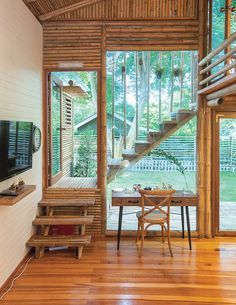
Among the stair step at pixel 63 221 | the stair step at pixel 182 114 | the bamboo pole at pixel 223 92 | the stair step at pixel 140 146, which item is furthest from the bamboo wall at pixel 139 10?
the stair step at pixel 63 221

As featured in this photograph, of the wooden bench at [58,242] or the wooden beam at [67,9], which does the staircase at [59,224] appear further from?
the wooden beam at [67,9]

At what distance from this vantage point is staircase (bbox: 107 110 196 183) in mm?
5156

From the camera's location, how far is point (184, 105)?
5.18 metres

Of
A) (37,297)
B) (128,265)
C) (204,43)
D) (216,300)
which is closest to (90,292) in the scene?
(37,297)

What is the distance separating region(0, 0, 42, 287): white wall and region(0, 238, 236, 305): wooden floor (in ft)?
1.26

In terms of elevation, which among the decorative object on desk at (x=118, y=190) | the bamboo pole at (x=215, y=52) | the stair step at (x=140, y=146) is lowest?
the decorative object on desk at (x=118, y=190)

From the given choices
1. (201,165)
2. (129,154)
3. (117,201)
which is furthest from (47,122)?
(201,165)

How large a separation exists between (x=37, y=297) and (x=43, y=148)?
234 cm

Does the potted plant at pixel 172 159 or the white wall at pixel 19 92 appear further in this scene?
the potted plant at pixel 172 159

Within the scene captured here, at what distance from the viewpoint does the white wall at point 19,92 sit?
11.3ft

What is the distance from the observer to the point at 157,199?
15.0 feet

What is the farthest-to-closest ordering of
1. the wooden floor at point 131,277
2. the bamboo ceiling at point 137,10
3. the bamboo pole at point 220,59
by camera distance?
the bamboo ceiling at point 137,10
the bamboo pole at point 220,59
the wooden floor at point 131,277

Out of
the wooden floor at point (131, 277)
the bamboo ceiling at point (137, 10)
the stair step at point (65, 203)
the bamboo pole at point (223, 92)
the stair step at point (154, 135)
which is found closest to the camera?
the wooden floor at point (131, 277)

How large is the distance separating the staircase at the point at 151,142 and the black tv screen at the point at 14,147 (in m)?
1.59
